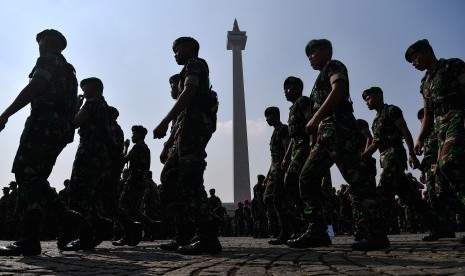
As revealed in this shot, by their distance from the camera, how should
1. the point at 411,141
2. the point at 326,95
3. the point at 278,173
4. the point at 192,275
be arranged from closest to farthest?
the point at 192,275 < the point at 326,95 < the point at 411,141 < the point at 278,173

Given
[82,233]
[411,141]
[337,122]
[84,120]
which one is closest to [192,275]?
[337,122]

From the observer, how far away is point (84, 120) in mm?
4926

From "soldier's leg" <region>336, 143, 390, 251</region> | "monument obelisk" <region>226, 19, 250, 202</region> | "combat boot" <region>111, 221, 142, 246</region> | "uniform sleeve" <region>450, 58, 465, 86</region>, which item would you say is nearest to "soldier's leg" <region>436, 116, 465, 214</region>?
"uniform sleeve" <region>450, 58, 465, 86</region>

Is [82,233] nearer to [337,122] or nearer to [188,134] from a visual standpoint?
[188,134]

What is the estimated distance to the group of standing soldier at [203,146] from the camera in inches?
144

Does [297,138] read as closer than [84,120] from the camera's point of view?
No

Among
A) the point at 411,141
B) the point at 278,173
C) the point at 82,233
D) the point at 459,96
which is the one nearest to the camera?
the point at 459,96

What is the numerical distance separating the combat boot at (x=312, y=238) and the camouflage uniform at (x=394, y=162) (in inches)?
56.6

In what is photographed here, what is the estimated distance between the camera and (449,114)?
12.2 ft

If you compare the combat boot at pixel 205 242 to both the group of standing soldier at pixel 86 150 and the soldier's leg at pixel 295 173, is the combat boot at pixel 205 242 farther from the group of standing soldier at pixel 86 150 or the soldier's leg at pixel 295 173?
the soldier's leg at pixel 295 173

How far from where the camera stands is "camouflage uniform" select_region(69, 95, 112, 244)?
4730mm

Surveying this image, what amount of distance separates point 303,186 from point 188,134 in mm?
1408

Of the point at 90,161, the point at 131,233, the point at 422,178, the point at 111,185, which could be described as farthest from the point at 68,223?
the point at 422,178

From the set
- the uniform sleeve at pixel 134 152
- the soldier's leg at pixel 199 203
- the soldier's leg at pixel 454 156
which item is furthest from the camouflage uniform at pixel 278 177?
the soldier's leg at pixel 454 156
